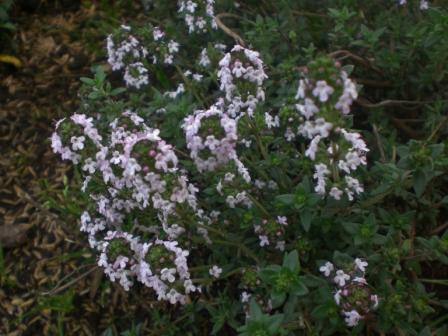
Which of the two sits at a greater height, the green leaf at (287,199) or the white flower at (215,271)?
the green leaf at (287,199)

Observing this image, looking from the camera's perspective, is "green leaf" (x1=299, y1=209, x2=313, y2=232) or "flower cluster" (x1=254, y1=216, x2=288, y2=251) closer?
"green leaf" (x1=299, y1=209, x2=313, y2=232)

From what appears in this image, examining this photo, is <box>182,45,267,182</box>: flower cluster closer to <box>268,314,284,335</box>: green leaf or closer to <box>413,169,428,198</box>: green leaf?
<box>268,314,284,335</box>: green leaf

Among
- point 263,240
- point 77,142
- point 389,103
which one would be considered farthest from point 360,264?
point 77,142

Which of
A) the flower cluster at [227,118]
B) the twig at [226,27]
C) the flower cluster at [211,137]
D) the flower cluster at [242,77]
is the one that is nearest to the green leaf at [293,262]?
the flower cluster at [227,118]

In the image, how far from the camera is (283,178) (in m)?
3.28

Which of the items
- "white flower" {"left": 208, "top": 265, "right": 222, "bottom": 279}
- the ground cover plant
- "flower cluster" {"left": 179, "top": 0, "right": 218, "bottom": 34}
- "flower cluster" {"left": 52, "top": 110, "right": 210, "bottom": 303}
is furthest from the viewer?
"flower cluster" {"left": 179, "top": 0, "right": 218, "bottom": 34}

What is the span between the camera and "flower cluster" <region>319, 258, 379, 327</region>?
2635mm

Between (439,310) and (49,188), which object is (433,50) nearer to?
(439,310)

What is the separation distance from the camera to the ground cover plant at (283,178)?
2.66m

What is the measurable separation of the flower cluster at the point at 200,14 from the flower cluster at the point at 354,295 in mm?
1840

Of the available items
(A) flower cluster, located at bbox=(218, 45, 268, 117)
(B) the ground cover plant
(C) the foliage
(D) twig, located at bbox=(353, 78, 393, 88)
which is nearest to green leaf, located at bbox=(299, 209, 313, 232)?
(B) the ground cover plant

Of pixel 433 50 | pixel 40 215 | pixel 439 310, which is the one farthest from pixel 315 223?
pixel 40 215

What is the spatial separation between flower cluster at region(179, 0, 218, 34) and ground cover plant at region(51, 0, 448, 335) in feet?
0.03

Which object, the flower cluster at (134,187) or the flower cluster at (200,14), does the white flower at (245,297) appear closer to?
the flower cluster at (134,187)
